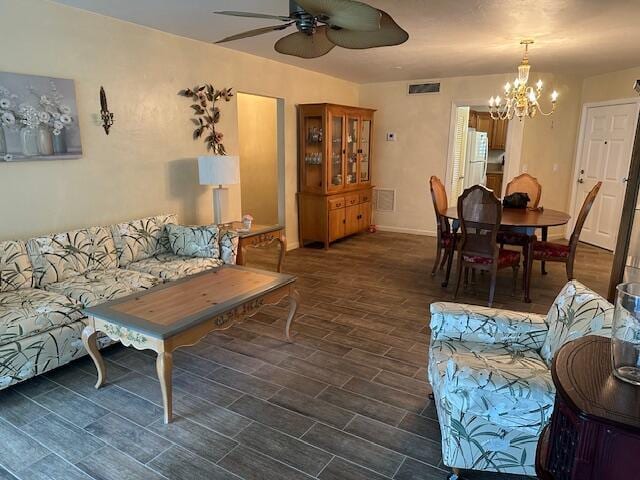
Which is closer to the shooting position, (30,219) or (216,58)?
(30,219)

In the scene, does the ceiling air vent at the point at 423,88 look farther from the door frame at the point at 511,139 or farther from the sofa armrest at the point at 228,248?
the sofa armrest at the point at 228,248

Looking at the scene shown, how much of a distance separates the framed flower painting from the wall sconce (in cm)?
22

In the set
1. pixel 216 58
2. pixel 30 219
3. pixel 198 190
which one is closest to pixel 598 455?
pixel 30 219

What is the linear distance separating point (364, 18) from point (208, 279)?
201 cm

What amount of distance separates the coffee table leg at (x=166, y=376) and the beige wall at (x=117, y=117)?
1.82 m

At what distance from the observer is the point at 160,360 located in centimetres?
216

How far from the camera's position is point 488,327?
2162mm

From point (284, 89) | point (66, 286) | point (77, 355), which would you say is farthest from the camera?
point (284, 89)

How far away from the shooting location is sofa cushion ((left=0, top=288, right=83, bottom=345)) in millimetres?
2393

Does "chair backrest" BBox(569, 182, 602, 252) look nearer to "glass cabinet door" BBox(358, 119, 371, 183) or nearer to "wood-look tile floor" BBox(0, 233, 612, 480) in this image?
"wood-look tile floor" BBox(0, 233, 612, 480)

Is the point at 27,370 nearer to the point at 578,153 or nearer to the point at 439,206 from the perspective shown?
the point at 439,206

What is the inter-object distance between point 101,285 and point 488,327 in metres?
2.56

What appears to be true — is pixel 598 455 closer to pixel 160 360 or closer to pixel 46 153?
pixel 160 360

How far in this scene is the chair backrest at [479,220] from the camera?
375 cm
